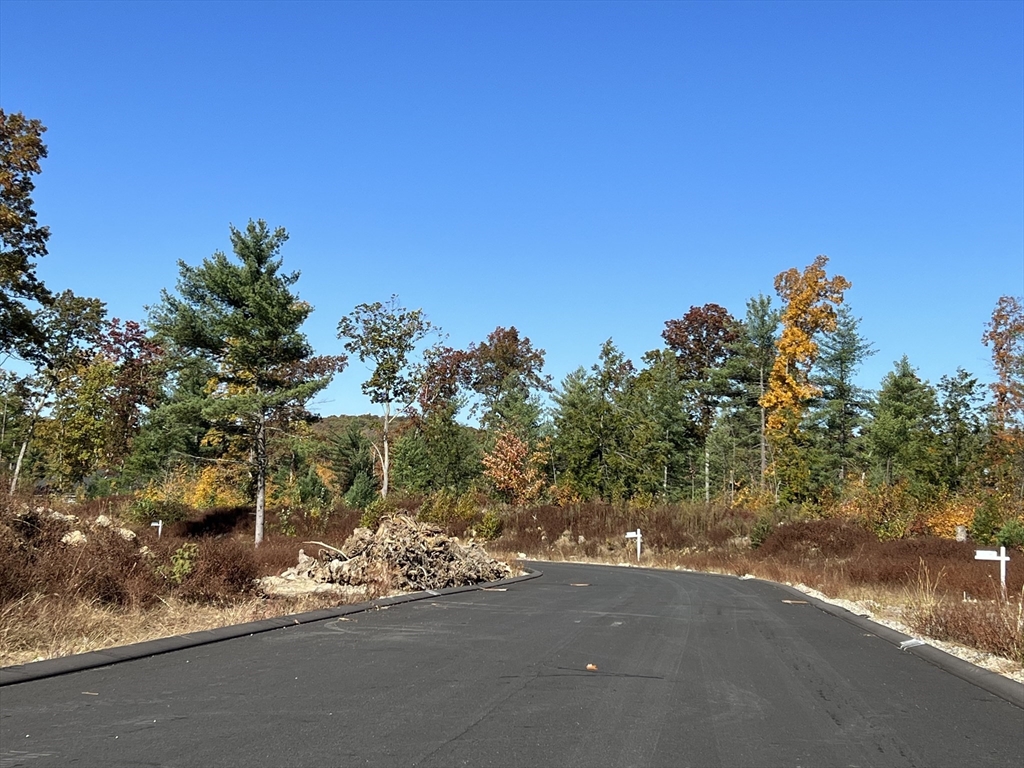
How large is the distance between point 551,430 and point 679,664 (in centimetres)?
5464

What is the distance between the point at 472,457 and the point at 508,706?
2169 inches

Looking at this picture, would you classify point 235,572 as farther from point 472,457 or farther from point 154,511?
point 472,457

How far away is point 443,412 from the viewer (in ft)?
196

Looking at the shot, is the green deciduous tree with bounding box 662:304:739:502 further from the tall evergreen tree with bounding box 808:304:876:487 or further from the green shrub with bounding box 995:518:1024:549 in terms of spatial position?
the green shrub with bounding box 995:518:1024:549

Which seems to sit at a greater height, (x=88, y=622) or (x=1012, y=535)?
(x=1012, y=535)

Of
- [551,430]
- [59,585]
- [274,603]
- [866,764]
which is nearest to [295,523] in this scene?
[551,430]

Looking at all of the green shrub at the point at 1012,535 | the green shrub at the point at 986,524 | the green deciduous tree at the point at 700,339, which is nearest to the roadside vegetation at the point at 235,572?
the green shrub at the point at 1012,535

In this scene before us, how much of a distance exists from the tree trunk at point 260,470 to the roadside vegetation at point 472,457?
16cm

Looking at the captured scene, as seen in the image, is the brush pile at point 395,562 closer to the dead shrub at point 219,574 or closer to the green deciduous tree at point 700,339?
the dead shrub at point 219,574

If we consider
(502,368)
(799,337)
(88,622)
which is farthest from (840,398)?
(88,622)

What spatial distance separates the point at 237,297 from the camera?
3850 centimetres

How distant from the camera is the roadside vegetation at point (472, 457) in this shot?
41.4 ft

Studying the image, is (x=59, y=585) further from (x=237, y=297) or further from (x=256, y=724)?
(x=237, y=297)

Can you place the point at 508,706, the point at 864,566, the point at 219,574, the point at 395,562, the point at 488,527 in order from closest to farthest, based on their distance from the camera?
the point at 508,706
the point at 219,574
the point at 395,562
the point at 864,566
the point at 488,527
